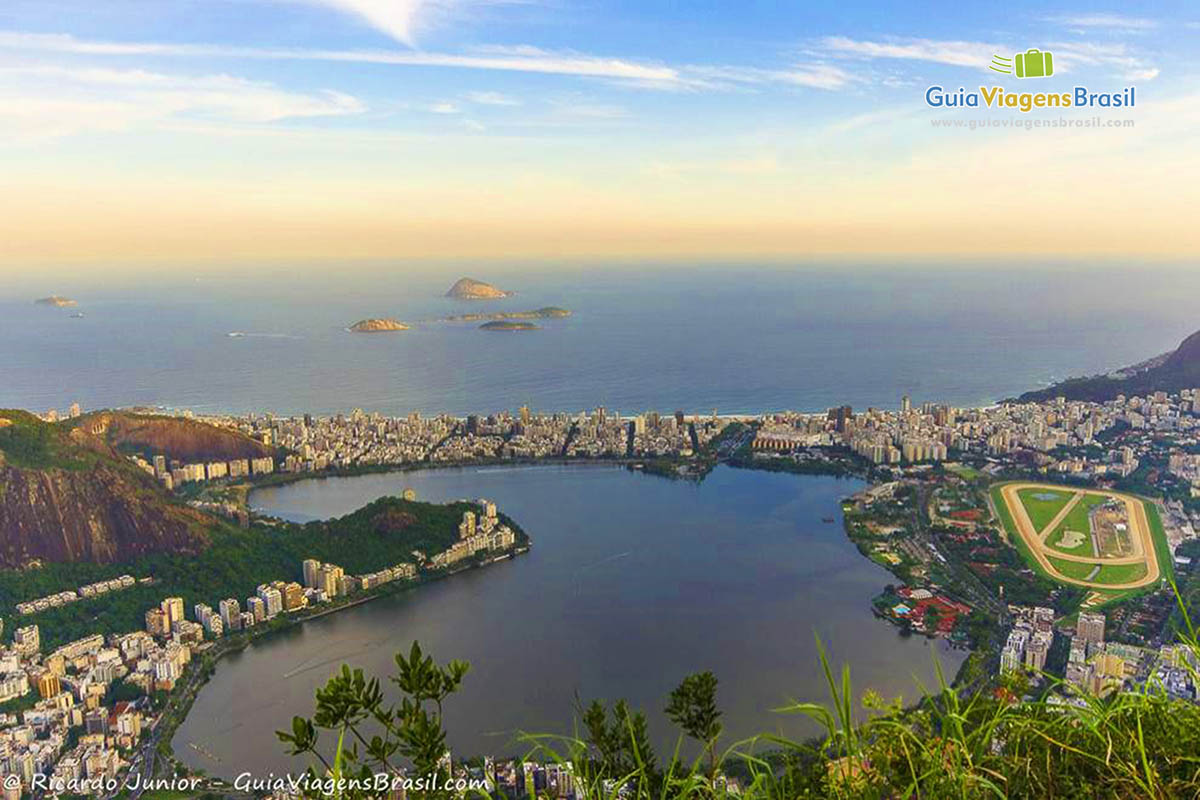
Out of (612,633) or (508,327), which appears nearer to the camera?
(612,633)

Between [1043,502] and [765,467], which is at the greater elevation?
[765,467]

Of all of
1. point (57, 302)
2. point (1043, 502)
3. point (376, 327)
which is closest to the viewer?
point (1043, 502)

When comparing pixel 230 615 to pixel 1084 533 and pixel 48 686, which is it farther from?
pixel 1084 533

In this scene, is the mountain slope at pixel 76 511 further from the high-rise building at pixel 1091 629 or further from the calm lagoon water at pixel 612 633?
the high-rise building at pixel 1091 629

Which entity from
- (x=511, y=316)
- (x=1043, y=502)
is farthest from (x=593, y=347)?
(x=1043, y=502)

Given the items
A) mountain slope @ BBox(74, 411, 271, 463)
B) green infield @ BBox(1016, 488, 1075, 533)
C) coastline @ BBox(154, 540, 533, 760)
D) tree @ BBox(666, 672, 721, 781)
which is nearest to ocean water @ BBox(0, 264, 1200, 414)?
mountain slope @ BBox(74, 411, 271, 463)

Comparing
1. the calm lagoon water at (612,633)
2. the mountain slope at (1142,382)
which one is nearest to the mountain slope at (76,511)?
the calm lagoon water at (612,633)

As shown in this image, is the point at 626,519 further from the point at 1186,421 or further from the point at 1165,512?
the point at 1186,421
